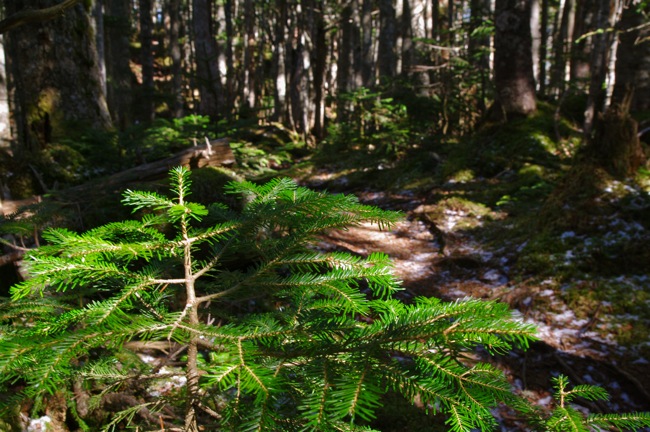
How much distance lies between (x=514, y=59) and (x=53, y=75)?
28.4 ft

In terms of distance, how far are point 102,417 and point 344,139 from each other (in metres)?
11.1

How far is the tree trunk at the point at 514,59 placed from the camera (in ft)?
27.5

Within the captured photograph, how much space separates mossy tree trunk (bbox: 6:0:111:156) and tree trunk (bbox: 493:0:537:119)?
25.8 ft

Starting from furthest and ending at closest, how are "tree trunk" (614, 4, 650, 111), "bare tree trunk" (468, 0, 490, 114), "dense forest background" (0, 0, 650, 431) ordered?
"bare tree trunk" (468, 0, 490, 114), "tree trunk" (614, 4, 650, 111), "dense forest background" (0, 0, 650, 431)

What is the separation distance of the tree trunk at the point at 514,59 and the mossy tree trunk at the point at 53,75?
7.87m

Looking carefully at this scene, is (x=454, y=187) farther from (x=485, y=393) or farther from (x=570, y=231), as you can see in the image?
(x=485, y=393)

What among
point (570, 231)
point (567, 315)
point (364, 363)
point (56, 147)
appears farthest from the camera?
point (56, 147)

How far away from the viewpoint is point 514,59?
8508 mm

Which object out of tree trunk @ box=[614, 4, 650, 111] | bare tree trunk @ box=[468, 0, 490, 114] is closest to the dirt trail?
tree trunk @ box=[614, 4, 650, 111]

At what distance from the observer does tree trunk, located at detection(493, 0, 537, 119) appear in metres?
8.39

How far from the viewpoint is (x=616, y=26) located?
21.8 ft

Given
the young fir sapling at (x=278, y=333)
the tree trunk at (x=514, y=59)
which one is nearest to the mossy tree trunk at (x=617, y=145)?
the tree trunk at (x=514, y=59)

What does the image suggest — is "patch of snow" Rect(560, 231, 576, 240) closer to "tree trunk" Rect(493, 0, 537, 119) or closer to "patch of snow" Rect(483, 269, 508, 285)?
"patch of snow" Rect(483, 269, 508, 285)

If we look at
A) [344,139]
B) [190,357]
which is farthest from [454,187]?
[190,357]
